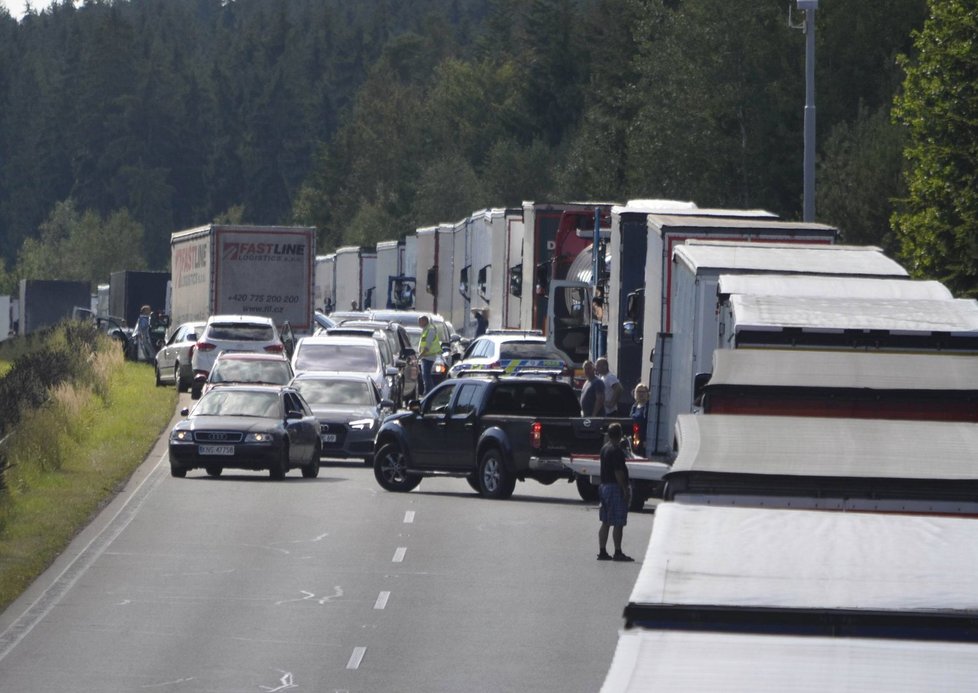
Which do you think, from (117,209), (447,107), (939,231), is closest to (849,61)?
(939,231)

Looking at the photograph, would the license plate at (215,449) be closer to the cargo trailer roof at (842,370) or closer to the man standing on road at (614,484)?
the man standing on road at (614,484)

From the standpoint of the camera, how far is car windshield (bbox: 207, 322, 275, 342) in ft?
147

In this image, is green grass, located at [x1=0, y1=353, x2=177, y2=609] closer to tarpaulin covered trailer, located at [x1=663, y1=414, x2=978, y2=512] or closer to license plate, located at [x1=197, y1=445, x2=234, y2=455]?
license plate, located at [x1=197, y1=445, x2=234, y2=455]

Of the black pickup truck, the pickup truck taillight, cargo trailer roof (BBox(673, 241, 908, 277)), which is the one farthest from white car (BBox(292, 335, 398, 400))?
cargo trailer roof (BBox(673, 241, 908, 277))

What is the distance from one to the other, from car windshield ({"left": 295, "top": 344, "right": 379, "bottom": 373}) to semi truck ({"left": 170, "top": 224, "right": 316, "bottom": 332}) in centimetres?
851

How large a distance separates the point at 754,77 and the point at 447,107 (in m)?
79.8

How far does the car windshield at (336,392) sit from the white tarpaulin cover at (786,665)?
92.2ft

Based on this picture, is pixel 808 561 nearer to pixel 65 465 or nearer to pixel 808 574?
pixel 808 574

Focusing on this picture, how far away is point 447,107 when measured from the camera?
495 ft

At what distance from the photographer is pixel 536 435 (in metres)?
27.3

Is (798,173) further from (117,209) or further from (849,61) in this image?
(117,209)

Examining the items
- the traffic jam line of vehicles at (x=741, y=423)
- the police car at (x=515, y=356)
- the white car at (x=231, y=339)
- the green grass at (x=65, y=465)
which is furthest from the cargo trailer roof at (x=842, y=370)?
the white car at (x=231, y=339)

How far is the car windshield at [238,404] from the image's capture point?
102 feet

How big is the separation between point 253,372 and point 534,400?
1138cm
